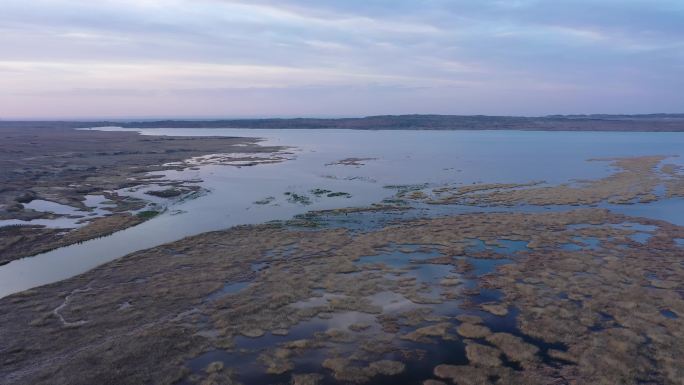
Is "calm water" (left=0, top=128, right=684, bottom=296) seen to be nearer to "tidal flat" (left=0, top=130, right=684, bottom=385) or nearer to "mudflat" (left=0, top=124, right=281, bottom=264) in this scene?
"tidal flat" (left=0, top=130, right=684, bottom=385)

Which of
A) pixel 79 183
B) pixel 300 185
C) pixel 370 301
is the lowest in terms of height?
pixel 370 301

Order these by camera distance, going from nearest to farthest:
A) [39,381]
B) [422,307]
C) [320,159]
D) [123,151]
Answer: [39,381] → [422,307] → [320,159] → [123,151]

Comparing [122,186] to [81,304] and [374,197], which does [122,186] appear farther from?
[81,304]

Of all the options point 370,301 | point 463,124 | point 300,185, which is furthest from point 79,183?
point 463,124

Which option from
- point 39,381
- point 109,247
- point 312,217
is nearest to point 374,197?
point 312,217

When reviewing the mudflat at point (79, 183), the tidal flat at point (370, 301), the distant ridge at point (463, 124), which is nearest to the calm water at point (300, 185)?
the tidal flat at point (370, 301)

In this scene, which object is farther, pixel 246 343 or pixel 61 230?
pixel 61 230

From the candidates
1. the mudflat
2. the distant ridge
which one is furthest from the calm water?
the distant ridge

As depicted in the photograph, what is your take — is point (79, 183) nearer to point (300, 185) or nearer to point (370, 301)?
point (300, 185)

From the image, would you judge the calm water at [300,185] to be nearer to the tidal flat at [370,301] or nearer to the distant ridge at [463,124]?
the tidal flat at [370,301]
